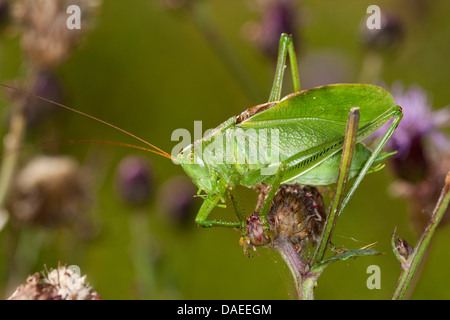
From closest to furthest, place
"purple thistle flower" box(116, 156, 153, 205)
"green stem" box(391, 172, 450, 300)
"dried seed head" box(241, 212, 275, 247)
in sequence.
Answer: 1. "green stem" box(391, 172, 450, 300)
2. "dried seed head" box(241, 212, 275, 247)
3. "purple thistle flower" box(116, 156, 153, 205)

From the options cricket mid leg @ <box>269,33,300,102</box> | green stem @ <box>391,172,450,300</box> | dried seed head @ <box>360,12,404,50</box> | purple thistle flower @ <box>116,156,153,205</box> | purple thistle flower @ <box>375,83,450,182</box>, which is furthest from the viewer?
dried seed head @ <box>360,12,404,50</box>

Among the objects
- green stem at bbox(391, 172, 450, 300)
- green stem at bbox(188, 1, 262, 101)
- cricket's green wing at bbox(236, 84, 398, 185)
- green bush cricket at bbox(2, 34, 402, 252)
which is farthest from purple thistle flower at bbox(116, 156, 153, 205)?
green stem at bbox(391, 172, 450, 300)

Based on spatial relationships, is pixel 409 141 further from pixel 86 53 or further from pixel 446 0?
pixel 86 53

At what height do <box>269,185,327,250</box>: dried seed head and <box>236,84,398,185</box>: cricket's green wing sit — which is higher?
<box>236,84,398,185</box>: cricket's green wing

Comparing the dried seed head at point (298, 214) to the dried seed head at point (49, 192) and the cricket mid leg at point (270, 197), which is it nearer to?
the cricket mid leg at point (270, 197)

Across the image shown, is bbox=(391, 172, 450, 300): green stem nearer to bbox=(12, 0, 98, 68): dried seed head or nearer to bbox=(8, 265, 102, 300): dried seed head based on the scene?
bbox=(8, 265, 102, 300): dried seed head

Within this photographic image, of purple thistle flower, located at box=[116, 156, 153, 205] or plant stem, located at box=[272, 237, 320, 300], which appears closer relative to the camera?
plant stem, located at box=[272, 237, 320, 300]

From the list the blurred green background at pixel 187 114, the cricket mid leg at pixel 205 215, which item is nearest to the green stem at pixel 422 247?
the cricket mid leg at pixel 205 215
